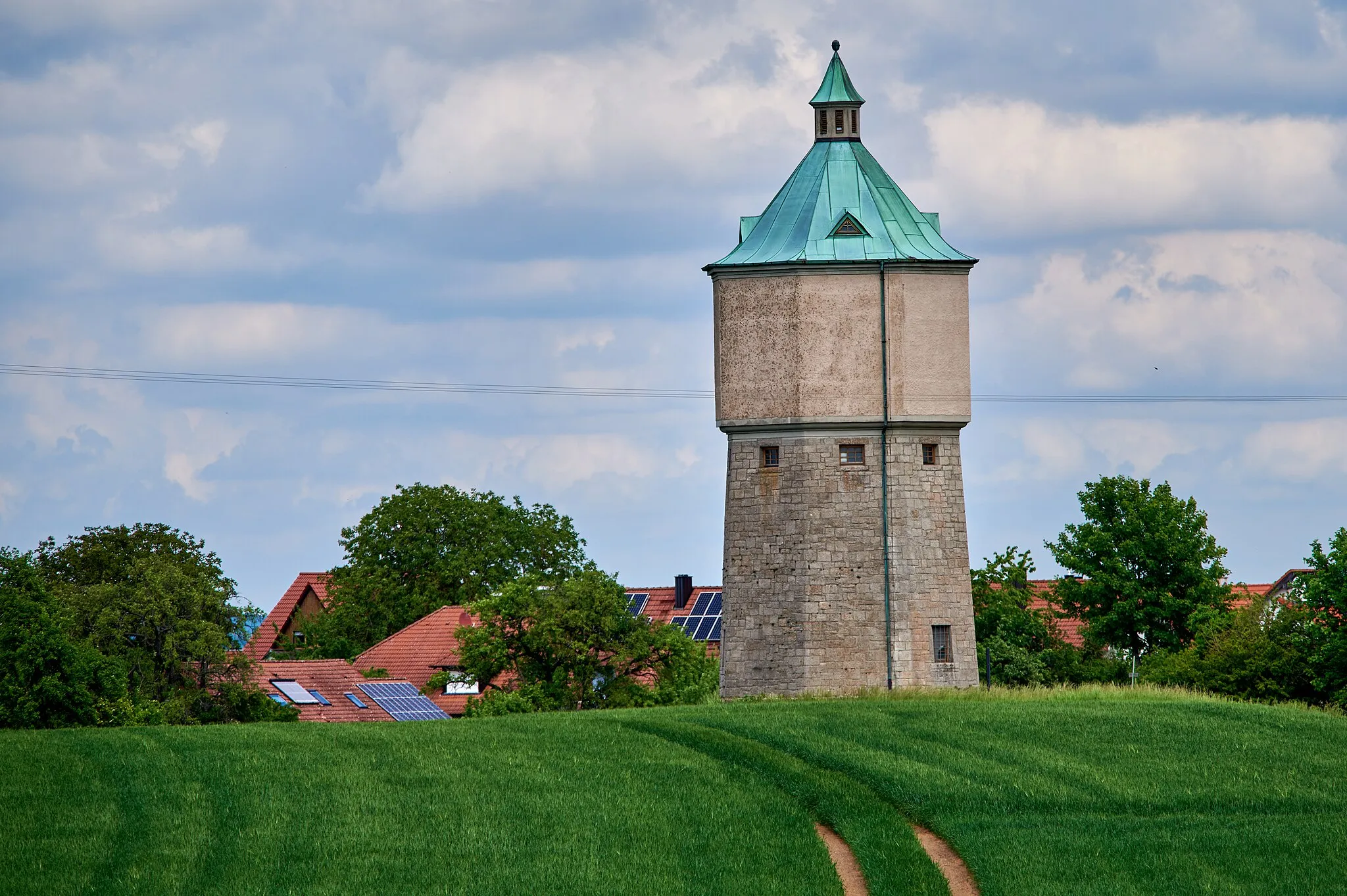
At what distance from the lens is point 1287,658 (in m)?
53.2

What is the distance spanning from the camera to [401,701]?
215ft

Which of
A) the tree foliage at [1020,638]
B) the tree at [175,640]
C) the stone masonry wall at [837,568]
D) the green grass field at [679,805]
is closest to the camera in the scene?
the green grass field at [679,805]

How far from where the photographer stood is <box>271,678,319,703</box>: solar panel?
6262 centimetres

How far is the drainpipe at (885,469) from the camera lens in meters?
41.1

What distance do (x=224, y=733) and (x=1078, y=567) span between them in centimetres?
4245

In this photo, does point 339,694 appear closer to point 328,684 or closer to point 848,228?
point 328,684

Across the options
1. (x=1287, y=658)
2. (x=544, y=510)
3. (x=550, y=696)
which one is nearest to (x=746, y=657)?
(x=550, y=696)

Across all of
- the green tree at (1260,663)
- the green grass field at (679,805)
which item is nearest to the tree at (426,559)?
the green tree at (1260,663)

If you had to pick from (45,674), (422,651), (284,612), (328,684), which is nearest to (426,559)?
(422,651)

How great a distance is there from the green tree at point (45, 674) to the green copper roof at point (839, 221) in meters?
17.2

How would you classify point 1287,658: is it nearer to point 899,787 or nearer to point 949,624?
point 949,624

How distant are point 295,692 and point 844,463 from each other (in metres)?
28.6

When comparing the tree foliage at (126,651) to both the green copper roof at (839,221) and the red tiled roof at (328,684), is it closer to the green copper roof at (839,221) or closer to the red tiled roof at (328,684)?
the red tiled roof at (328,684)

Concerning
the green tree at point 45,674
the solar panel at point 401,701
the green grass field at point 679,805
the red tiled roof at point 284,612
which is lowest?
the green grass field at point 679,805
